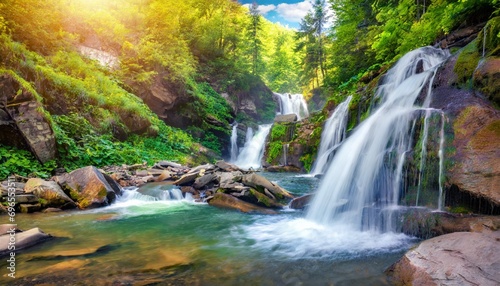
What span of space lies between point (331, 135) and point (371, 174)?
6812 mm

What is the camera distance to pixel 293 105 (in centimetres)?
3272

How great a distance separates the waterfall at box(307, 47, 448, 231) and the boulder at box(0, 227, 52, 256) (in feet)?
17.4

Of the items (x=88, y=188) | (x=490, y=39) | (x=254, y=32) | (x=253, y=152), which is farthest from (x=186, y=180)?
(x=254, y=32)

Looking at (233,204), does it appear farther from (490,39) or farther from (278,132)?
(278,132)

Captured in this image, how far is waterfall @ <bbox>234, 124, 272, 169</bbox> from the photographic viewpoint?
19.9 meters

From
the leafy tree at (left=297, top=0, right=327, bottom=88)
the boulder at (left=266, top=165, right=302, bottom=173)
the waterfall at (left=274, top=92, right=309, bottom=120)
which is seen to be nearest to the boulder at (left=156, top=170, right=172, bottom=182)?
the boulder at (left=266, top=165, right=302, bottom=173)

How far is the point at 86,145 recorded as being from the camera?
11.4 meters

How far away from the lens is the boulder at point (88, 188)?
291 inches

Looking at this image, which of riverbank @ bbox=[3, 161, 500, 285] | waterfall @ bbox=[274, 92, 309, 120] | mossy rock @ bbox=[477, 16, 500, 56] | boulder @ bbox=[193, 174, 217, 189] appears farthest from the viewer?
waterfall @ bbox=[274, 92, 309, 120]

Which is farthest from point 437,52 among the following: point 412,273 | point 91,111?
point 91,111

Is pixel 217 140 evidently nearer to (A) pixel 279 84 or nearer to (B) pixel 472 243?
(B) pixel 472 243

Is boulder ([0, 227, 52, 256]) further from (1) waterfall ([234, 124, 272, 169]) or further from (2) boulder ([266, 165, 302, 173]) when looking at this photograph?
(1) waterfall ([234, 124, 272, 169])

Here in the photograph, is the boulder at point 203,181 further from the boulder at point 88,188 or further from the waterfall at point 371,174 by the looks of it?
the waterfall at point 371,174

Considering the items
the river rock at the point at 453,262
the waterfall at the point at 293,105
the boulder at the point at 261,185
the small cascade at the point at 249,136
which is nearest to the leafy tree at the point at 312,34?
the waterfall at the point at 293,105
